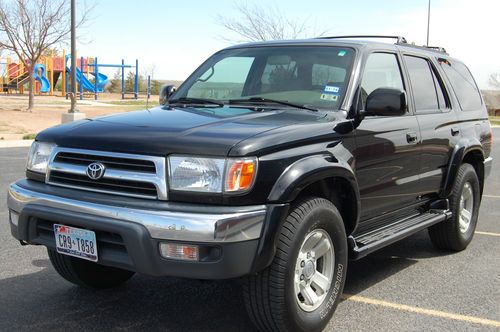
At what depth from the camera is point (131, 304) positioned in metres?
4.11

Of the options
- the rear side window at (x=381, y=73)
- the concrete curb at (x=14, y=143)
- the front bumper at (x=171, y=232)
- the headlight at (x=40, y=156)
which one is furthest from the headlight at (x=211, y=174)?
the concrete curb at (x=14, y=143)

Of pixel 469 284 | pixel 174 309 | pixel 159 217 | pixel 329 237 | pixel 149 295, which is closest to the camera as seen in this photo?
pixel 159 217

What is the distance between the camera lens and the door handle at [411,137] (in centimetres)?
457

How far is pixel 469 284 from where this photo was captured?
4672mm

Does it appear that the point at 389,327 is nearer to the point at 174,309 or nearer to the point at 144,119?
the point at 174,309

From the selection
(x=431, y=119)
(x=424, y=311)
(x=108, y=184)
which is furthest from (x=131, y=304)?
(x=431, y=119)

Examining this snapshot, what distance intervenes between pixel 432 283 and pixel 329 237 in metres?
1.54

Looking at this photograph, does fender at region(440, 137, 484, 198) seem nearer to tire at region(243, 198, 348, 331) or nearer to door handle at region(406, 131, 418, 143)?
door handle at region(406, 131, 418, 143)

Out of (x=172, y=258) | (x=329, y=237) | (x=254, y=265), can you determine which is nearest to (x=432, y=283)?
(x=329, y=237)

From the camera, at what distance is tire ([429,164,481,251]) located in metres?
5.45

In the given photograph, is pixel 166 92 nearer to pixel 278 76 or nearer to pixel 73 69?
pixel 278 76

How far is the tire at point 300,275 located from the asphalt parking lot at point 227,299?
33cm

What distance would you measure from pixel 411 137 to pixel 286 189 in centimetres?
184

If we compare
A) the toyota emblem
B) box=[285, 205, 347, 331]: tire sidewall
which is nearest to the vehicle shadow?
box=[285, 205, 347, 331]: tire sidewall
